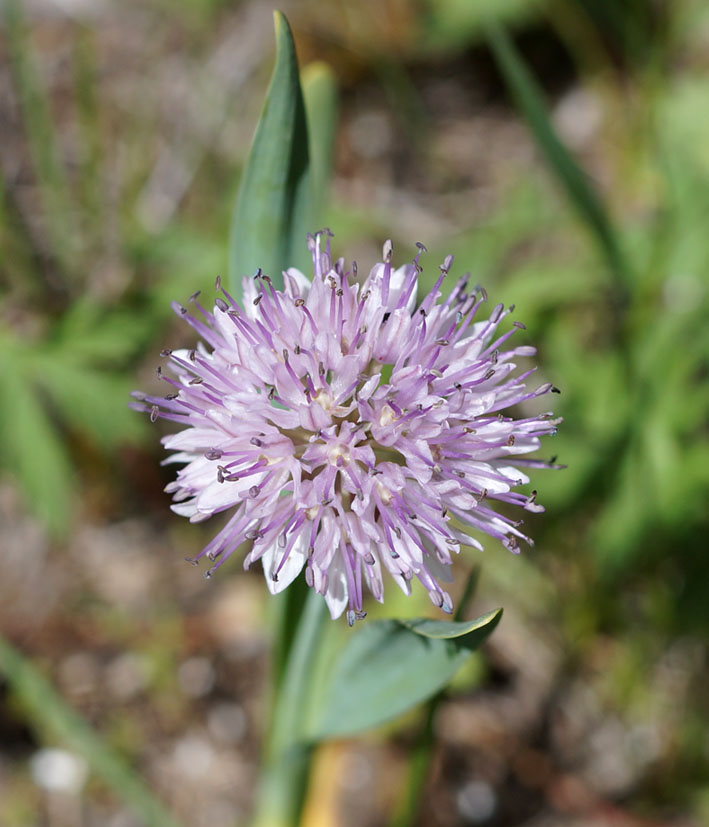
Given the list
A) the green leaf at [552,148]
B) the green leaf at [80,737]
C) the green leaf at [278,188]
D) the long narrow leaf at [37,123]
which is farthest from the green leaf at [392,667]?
the long narrow leaf at [37,123]

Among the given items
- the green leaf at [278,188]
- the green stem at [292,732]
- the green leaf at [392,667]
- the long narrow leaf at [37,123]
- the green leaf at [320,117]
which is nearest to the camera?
the green leaf at [392,667]

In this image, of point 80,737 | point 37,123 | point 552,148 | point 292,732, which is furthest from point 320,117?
point 80,737

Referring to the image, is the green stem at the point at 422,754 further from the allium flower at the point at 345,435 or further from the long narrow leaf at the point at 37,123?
the long narrow leaf at the point at 37,123

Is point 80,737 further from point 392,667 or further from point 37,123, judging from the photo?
point 37,123

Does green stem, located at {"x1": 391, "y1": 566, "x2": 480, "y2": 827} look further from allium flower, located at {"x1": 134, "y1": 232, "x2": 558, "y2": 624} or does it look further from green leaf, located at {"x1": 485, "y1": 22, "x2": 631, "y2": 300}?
green leaf, located at {"x1": 485, "y1": 22, "x2": 631, "y2": 300}

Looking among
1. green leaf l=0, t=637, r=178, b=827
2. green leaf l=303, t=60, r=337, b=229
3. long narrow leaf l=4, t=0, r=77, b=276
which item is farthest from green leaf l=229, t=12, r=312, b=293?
long narrow leaf l=4, t=0, r=77, b=276

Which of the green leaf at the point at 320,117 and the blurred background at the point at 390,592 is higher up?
the green leaf at the point at 320,117

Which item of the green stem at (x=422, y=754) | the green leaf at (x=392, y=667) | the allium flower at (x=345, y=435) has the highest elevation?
the allium flower at (x=345, y=435)
